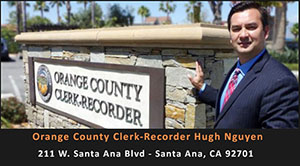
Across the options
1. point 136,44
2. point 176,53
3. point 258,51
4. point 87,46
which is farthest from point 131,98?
point 258,51

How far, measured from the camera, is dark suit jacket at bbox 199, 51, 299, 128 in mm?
1510

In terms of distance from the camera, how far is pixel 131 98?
3402 mm

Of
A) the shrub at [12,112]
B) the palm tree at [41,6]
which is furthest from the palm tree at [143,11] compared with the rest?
the shrub at [12,112]

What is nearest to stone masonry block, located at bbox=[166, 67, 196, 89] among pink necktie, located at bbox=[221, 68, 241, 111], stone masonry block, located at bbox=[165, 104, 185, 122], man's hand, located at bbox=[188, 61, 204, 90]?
man's hand, located at bbox=[188, 61, 204, 90]

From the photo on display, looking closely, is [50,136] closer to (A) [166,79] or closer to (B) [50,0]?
(A) [166,79]

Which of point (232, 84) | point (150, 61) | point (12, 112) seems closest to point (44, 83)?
point (150, 61)

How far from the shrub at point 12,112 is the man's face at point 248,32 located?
661 cm

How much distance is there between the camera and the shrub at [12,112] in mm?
7086

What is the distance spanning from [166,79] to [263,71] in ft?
4.66

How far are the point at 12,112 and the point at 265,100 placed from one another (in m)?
7.01

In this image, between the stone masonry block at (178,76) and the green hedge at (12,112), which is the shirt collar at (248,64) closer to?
the stone masonry block at (178,76)

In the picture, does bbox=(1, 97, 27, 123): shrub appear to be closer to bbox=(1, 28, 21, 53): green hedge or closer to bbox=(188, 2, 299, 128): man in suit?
bbox=(188, 2, 299, 128): man in suit

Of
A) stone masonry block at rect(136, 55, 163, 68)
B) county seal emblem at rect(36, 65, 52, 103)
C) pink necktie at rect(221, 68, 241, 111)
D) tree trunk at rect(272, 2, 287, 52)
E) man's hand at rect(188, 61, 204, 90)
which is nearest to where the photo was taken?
pink necktie at rect(221, 68, 241, 111)

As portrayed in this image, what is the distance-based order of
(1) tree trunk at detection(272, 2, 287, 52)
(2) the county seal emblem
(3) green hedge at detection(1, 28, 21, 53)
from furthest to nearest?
1. (3) green hedge at detection(1, 28, 21, 53)
2. (1) tree trunk at detection(272, 2, 287, 52)
3. (2) the county seal emblem
